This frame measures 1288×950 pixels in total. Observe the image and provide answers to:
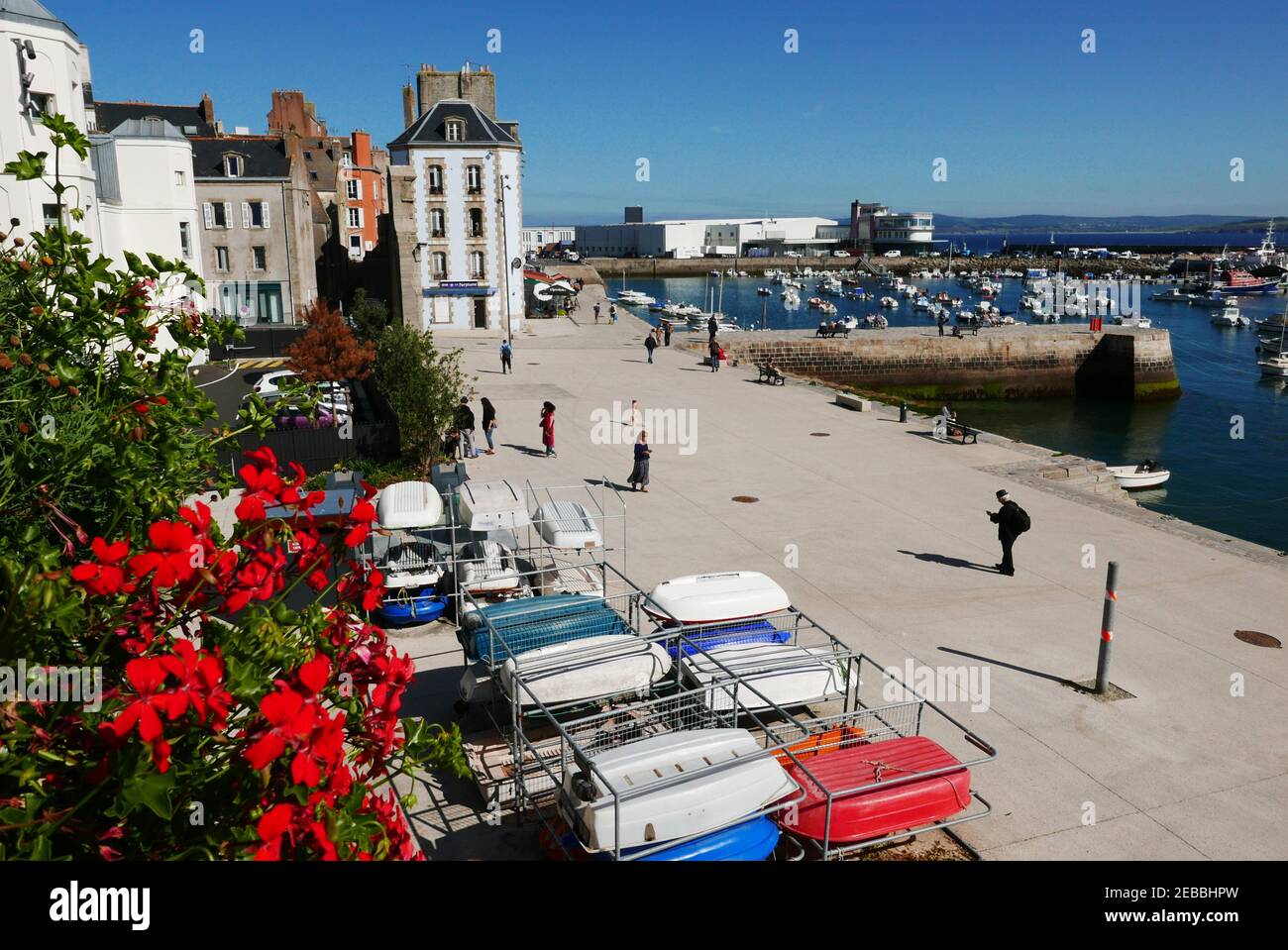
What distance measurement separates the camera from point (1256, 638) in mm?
13469

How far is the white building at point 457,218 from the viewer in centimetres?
5016

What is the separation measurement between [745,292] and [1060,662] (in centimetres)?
13038

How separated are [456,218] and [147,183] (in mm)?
17139

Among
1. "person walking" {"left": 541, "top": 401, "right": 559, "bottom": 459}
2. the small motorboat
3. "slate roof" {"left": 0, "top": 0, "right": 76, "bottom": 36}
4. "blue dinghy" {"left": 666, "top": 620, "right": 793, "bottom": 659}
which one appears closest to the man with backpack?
"blue dinghy" {"left": 666, "top": 620, "right": 793, "bottom": 659}

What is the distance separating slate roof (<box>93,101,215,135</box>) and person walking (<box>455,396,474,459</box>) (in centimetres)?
3826

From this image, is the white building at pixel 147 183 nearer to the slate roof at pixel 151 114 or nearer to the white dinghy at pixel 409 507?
the slate roof at pixel 151 114

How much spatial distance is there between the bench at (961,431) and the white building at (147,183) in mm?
29539

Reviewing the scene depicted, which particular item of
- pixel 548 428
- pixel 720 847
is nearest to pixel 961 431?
pixel 548 428

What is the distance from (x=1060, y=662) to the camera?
1249cm

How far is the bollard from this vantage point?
37.4ft

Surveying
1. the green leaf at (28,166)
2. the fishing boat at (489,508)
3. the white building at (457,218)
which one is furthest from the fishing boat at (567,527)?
the white building at (457,218)

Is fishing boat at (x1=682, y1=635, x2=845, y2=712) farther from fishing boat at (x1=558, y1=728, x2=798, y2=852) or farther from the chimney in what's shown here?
the chimney
